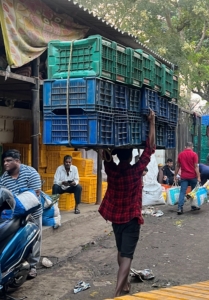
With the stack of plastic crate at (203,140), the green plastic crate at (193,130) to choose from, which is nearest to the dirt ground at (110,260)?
the green plastic crate at (193,130)

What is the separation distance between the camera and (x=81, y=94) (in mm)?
4117

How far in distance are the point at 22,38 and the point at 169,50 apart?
33.3ft

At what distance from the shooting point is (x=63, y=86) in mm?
4238

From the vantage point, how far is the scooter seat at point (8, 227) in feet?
14.9

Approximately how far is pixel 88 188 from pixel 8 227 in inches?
256

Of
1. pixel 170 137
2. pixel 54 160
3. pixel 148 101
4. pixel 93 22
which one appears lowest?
pixel 54 160

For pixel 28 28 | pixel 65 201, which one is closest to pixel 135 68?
pixel 28 28

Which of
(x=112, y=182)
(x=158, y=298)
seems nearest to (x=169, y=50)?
(x=112, y=182)

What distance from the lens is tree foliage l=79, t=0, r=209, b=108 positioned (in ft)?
53.5

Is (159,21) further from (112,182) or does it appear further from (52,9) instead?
(112,182)

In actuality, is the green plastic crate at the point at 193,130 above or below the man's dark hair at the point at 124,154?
above

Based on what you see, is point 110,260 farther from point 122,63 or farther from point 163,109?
point 122,63

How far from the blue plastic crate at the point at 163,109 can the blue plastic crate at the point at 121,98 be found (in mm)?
787

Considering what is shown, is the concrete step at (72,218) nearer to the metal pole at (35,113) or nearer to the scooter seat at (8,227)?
the metal pole at (35,113)
